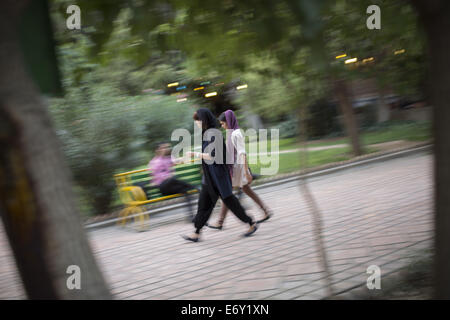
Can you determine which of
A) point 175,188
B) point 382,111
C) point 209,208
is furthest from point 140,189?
Result: point 382,111

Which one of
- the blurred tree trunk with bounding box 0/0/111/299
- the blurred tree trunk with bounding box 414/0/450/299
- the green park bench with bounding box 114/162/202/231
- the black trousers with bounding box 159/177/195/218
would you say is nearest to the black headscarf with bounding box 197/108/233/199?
the black trousers with bounding box 159/177/195/218

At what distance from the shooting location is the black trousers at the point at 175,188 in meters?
9.37

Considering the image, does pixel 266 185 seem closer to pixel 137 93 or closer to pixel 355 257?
pixel 137 93

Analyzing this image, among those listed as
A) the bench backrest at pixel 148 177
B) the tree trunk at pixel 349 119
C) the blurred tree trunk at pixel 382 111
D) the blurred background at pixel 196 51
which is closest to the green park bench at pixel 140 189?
the bench backrest at pixel 148 177

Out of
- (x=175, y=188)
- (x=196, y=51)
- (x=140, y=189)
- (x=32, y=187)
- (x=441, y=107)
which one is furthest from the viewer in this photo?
(x=140, y=189)

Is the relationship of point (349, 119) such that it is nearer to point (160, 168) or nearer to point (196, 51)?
point (160, 168)

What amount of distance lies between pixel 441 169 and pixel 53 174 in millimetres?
2493

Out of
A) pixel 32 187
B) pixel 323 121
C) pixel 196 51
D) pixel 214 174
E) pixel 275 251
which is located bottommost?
pixel 323 121

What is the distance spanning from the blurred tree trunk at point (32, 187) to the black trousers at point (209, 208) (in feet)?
15.2

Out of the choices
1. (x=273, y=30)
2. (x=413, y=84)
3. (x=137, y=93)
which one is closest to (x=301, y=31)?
(x=273, y=30)

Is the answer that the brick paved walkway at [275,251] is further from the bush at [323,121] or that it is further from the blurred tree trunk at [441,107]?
the bush at [323,121]

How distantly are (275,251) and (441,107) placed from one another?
11.7ft

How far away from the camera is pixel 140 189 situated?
9500mm

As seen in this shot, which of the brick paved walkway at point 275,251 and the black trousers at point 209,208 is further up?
the black trousers at point 209,208
